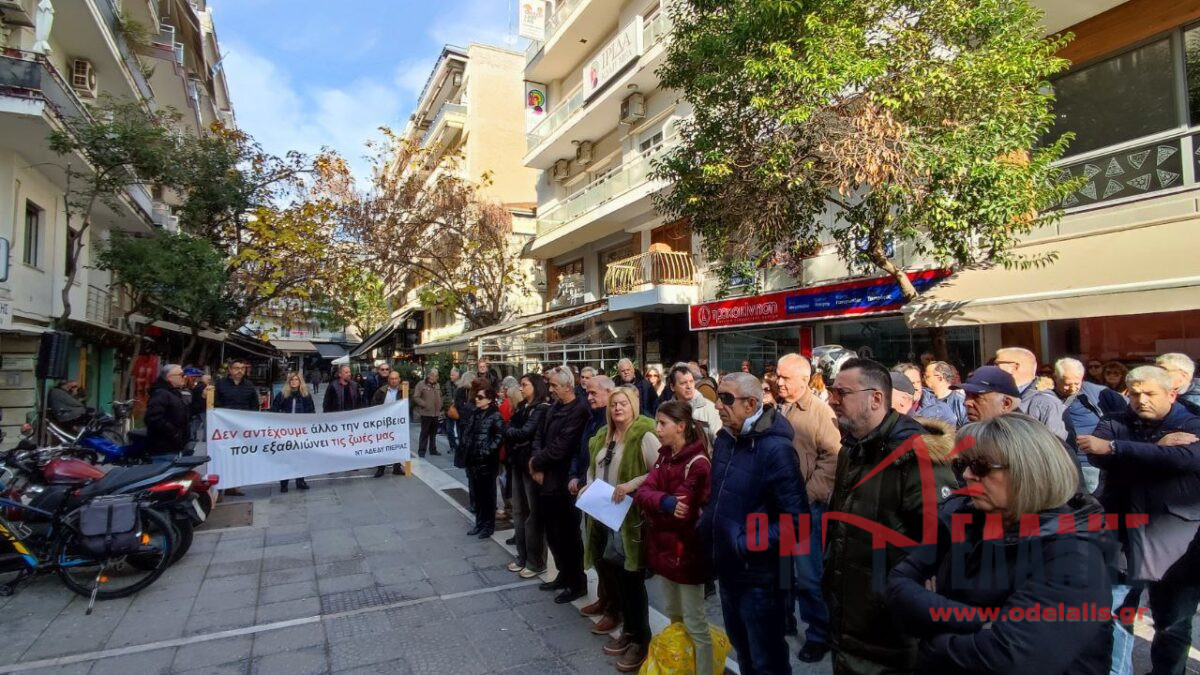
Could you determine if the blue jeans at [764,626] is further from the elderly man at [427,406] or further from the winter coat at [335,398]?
the elderly man at [427,406]

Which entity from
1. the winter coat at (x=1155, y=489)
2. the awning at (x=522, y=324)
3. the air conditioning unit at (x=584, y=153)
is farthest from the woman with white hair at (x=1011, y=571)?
the air conditioning unit at (x=584, y=153)

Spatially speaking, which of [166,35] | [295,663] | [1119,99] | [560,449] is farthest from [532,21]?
[295,663]

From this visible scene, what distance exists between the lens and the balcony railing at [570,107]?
15.6 m

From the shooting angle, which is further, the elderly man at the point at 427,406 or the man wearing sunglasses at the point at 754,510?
the elderly man at the point at 427,406

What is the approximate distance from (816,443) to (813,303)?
26.6 ft

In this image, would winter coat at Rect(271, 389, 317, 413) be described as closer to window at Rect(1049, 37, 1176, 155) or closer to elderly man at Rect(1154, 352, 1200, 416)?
elderly man at Rect(1154, 352, 1200, 416)

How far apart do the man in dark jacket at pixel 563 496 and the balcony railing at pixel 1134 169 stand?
26.1ft

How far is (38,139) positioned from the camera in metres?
10.5

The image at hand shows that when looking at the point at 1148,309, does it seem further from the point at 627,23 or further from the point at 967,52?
the point at 627,23

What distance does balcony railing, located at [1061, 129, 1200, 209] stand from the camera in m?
7.61

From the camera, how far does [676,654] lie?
10.6 feet

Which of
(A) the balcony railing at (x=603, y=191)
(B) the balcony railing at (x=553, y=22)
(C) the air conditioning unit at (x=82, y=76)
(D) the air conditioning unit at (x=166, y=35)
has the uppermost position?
(B) the balcony railing at (x=553, y=22)

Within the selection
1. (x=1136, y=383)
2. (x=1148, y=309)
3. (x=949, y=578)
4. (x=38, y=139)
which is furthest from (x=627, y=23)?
(x=949, y=578)

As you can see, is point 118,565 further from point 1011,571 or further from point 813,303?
point 813,303
